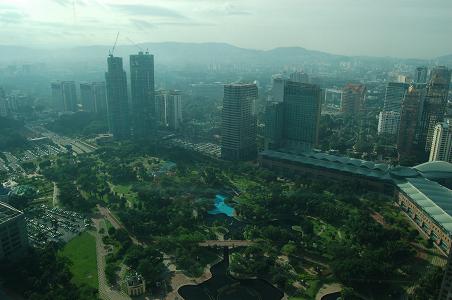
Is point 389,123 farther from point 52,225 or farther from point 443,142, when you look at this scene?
point 52,225

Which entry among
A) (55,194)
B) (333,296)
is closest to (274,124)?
(55,194)

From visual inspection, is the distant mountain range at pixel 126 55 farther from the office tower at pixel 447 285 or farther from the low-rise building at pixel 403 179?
the office tower at pixel 447 285

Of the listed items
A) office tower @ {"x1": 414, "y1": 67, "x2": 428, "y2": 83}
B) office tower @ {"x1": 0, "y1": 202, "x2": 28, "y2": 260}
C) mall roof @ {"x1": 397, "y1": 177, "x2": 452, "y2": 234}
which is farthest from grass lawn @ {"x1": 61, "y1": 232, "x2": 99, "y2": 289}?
office tower @ {"x1": 414, "y1": 67, "x2": 428, "y2": 83}

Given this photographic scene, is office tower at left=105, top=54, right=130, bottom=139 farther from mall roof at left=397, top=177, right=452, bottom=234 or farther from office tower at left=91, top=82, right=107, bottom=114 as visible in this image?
mall roof at left=397, top=177, right=452, bottom=234

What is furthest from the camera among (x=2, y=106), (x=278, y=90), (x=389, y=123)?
(x=2, y=106)

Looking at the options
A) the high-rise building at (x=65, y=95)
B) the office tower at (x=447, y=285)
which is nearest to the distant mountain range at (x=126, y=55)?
the high-rise building at (x=65, y=95)
